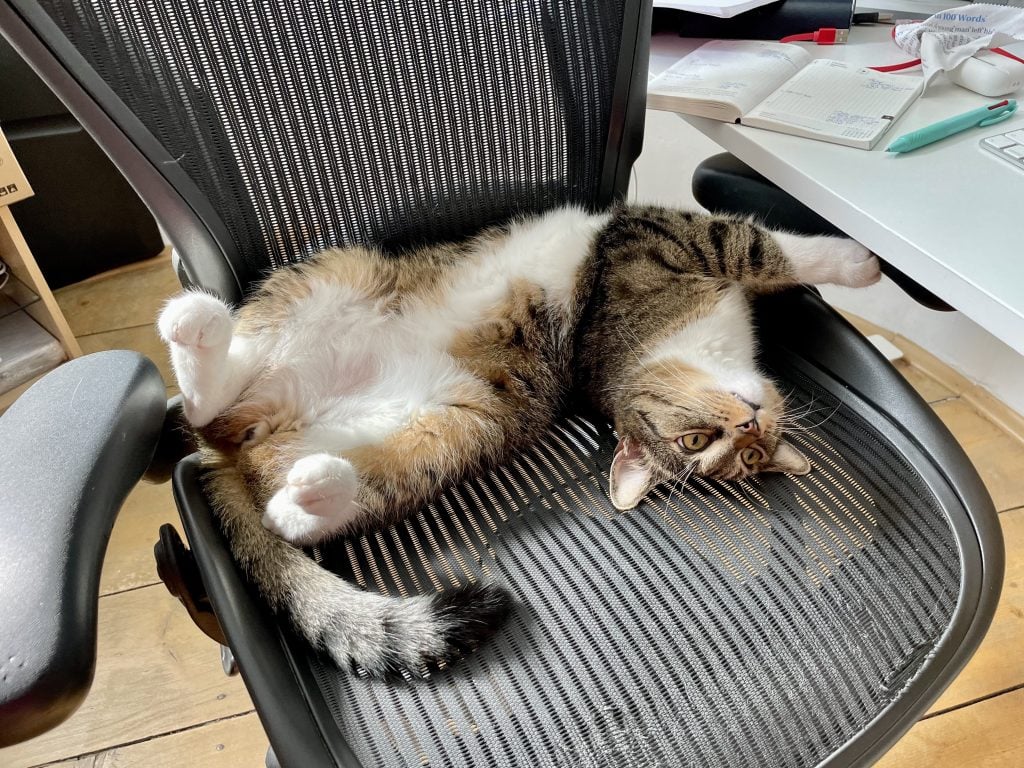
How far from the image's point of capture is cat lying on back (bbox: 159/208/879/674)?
850mm

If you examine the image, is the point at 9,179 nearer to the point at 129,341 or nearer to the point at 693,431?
the point at 129,341

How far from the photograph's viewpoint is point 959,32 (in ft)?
4.00

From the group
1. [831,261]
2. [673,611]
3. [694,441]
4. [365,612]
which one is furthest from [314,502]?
[831,261]

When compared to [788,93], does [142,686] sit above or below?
below

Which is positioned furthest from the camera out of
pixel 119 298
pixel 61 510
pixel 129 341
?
pixel 119 298

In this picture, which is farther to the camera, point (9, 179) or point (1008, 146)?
point (9, 179)

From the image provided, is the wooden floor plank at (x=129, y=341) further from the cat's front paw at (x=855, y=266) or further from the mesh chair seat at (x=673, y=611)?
the cat's front paw at (x=855, y=266)

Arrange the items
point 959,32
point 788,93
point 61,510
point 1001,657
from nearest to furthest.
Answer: point 61,510 < point 788,93 < point 959,32 < point 1001,657

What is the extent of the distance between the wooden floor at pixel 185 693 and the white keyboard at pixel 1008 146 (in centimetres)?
96

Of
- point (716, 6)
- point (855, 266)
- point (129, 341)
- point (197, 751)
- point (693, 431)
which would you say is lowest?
point (197, 751)

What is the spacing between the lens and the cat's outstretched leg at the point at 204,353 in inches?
33.7

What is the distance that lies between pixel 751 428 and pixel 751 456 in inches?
1.6

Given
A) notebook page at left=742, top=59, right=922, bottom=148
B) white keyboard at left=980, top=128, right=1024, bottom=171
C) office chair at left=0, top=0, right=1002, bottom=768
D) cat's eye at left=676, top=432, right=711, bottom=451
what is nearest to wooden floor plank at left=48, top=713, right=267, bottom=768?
office chair at left=0, top=0, right=1002, bottom=768

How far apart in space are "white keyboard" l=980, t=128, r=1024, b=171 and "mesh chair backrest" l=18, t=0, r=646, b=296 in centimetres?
46
